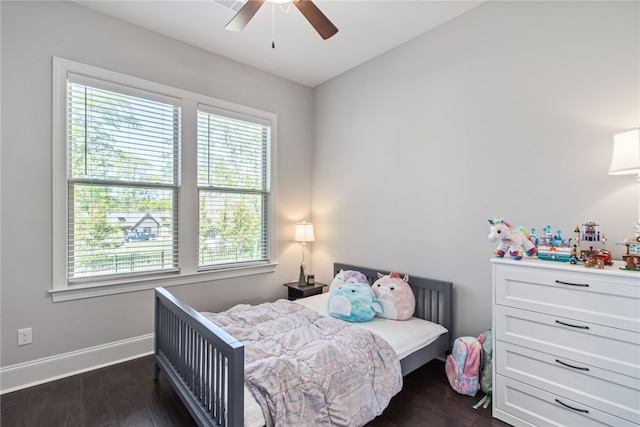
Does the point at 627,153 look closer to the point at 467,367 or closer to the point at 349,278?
the point at 467,367

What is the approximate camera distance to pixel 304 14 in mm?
1831

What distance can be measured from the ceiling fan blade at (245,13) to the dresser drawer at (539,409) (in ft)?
8.98

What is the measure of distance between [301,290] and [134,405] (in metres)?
1.83

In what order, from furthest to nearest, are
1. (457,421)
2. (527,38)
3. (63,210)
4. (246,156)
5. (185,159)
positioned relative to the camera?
1. (246,156)
2. (185,159)
3. (63,210)
4. (527,38)
5. (457,421)

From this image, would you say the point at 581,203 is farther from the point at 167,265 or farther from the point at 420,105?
the point at 167,265

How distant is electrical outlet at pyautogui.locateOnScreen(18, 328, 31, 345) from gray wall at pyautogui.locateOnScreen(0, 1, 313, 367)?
1.3 inches

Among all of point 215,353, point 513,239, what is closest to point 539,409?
point 513,239

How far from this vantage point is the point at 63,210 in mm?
2436

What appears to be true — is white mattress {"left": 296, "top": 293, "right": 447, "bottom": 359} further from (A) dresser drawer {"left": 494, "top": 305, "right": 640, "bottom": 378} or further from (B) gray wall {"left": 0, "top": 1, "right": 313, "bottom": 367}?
(B) gray wall {"left": 0, "top": 1, "right": 313, "bottom": 367}

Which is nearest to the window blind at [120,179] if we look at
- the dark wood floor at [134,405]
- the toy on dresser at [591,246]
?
the dark wood floor at [134,405]

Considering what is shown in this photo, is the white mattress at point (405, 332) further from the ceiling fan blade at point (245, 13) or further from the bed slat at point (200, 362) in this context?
the ceiling fan blade at point (245, 13)

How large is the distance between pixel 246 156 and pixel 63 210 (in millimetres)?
1758

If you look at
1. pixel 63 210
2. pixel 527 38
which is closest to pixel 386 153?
pixel 527 38

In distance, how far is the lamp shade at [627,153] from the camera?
1.58m
